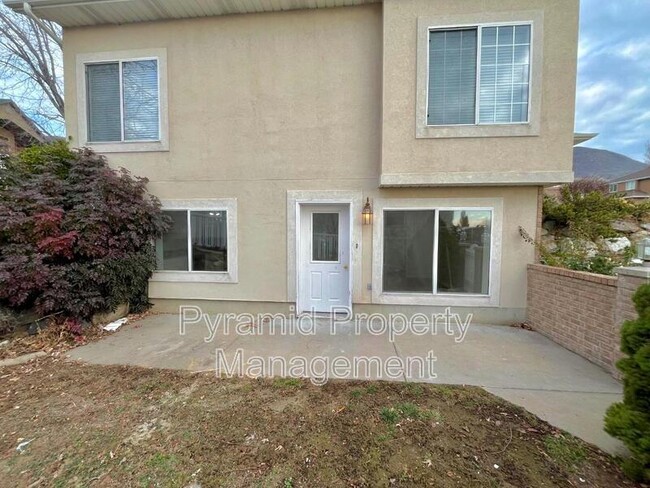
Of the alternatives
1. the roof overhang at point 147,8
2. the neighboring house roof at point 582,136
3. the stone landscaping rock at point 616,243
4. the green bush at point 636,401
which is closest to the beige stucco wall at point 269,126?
the roof overhang at point 147,8

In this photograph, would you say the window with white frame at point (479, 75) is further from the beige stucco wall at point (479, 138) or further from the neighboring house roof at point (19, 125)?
the neighboring house roof at point (19, 125)

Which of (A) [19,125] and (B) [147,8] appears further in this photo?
(A) [19,125]

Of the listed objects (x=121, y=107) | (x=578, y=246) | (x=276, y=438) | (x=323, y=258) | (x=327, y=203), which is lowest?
(x=276, y=438)

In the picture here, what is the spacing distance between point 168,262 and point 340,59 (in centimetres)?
556

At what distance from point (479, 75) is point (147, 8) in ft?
21.6

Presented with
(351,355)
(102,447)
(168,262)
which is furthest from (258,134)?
(102,447)

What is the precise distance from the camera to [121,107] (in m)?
6.07

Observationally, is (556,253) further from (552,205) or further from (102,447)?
(102,447)

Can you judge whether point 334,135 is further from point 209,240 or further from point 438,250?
point 209,240

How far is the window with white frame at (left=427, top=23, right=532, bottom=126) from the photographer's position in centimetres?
499

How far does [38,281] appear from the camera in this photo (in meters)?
4.68

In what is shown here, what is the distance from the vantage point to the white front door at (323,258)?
19.4ft

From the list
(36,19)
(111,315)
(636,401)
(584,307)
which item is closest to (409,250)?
(584,307)

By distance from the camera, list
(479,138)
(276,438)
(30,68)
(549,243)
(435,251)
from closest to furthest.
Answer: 1. (276,438)
2. (479,138)
3. (435,251)
4. (549,243)
5. (30,68)
